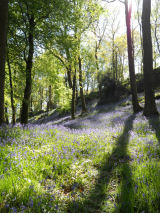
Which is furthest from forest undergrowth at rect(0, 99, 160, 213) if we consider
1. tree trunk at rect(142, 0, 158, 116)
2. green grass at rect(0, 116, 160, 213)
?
tree trunk at rect(142, 0, 158, 116)

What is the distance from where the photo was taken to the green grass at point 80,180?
6.63 ft

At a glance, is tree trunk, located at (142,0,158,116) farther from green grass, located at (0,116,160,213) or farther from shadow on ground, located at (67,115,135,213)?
shadow on ground, located at (67,115,135,213)

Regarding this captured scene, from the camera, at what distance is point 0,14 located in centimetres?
618

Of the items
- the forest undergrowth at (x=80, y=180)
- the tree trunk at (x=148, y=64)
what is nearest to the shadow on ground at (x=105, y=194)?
the forest undergrowth at (x=80, y=180)

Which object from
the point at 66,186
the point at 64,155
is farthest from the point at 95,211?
the point at 64,155

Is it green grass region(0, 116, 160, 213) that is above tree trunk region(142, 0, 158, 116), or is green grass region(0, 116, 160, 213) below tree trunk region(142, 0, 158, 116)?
below

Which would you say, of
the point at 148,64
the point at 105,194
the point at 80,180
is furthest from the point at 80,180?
the point at 148,64

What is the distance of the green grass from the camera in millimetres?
2021

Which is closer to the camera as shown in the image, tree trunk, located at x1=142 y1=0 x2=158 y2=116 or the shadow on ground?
the shadow on ground

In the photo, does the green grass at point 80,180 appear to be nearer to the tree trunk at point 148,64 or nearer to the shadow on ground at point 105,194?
the shadow on ground at point 105,194

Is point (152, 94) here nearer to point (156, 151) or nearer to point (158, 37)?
point (156, 151)

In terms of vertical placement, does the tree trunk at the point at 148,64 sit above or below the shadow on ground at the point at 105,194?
above

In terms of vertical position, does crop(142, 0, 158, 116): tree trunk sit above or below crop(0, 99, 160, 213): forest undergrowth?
above

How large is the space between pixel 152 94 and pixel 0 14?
28.9 feet
